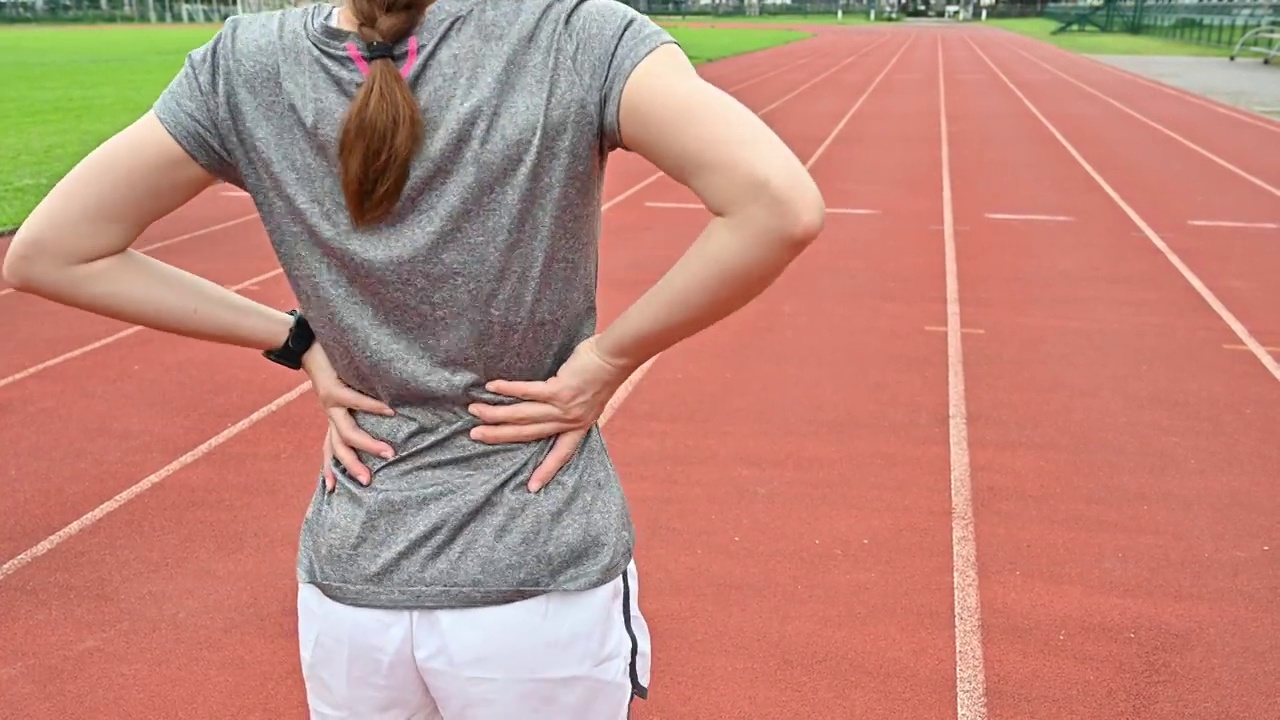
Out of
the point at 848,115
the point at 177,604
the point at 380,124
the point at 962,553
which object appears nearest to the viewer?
the point at 380,124

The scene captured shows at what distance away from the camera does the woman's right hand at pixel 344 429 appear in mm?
1140

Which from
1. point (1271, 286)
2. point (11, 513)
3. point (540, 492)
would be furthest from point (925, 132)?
point (540, 492)

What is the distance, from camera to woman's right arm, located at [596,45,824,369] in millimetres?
954

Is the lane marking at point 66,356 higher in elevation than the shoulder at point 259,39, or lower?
lower

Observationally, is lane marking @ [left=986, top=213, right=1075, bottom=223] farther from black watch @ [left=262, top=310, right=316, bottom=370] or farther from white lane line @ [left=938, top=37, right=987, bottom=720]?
black watch @ [left=262, top=310, right=316, bottom=370]

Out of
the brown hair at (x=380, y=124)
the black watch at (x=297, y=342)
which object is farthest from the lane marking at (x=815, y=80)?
the brown hair at (x=380, y=124)

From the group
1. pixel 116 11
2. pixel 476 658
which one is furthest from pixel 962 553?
pixel 116 11

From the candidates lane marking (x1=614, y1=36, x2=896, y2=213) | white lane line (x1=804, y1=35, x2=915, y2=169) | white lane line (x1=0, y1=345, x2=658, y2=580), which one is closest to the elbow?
lane marking (x1=614, y1=36, x2=896, y2=213)

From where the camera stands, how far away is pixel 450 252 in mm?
1021

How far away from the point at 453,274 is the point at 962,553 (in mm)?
2812

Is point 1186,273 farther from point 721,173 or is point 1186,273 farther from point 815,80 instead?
point 815,80

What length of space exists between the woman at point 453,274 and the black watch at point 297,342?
76 mm

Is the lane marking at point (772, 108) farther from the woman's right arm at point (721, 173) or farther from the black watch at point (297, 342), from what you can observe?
the black watch at point (297, 342)

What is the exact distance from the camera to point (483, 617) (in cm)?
112
